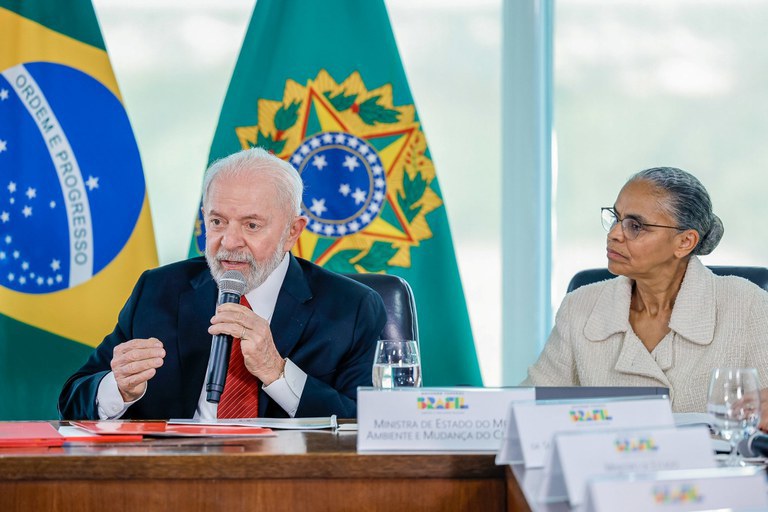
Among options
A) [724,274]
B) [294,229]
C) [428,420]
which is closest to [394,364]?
[428,420]

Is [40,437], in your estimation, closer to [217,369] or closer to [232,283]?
[217,369]

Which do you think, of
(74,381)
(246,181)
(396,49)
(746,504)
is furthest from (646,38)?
(746,504)

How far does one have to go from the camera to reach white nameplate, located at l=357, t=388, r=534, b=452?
1633 mm

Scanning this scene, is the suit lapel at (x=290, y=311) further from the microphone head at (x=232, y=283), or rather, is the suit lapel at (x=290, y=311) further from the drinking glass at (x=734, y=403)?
the drinking glass at (x=734, y=403)

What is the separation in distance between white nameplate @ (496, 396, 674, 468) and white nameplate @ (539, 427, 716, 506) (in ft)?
0.55

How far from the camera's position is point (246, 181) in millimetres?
2533

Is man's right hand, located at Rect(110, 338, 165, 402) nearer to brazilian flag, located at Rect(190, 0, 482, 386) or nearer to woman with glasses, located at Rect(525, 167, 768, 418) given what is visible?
woman with glasses, located at Rect(525, 167, 768, 418)

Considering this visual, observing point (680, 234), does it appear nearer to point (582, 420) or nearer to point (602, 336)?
point (602, 336)

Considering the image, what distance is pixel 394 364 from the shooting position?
6.11 feet

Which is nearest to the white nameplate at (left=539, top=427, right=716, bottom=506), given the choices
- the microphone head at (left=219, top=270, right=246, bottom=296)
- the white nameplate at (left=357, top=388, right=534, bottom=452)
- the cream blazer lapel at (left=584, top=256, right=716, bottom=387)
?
the white nameplate at (left=357, top=388, right=534, bottom=452)

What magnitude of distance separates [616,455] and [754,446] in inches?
22.3

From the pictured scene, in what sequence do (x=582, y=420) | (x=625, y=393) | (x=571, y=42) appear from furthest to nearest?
(x=571, y=42) → (x=625, y=393) → (x=582, y=420)

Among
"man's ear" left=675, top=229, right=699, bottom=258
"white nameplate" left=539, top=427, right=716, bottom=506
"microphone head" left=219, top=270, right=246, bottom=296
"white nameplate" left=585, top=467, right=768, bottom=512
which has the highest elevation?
"man's ear" left=675, top=229, right=699, bottom=258

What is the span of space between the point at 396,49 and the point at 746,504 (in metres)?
3.11
